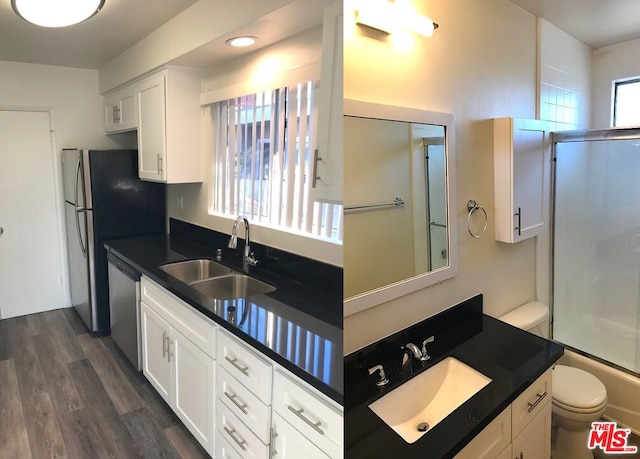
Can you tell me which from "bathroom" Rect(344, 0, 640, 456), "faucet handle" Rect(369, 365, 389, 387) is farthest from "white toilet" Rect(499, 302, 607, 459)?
"faucet handle" Rect(369, 365, 389, 387)

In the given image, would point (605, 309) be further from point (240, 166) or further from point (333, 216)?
point (240, 166)

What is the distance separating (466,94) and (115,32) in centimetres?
204

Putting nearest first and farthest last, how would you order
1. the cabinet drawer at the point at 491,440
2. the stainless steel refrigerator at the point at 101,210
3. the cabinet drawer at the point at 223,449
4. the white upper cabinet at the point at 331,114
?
the white upper cabinet at the point at 331,114 → the cabinet drawer at the point at 491,440 → the cabinet drawer at the point at 223,449 → the stainless steel refrigerator at the point at 101,210

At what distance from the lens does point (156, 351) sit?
221 cm

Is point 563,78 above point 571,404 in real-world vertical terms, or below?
above

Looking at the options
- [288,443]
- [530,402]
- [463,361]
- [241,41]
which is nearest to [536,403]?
[530,402]

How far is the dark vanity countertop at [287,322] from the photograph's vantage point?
1167 mm

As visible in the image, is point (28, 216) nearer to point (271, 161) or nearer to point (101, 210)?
point (101, 210)

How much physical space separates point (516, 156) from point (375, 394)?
3.86 feet

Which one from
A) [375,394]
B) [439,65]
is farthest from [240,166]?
[375,394]

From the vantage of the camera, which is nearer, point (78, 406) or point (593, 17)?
point (593, 17)

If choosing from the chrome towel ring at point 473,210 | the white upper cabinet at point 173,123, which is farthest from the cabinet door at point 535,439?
the white upper cabinet at point 173,123

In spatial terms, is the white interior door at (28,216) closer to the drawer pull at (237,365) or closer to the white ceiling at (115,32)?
the white ceiling at (115,32)

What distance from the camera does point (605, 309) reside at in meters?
2.34
